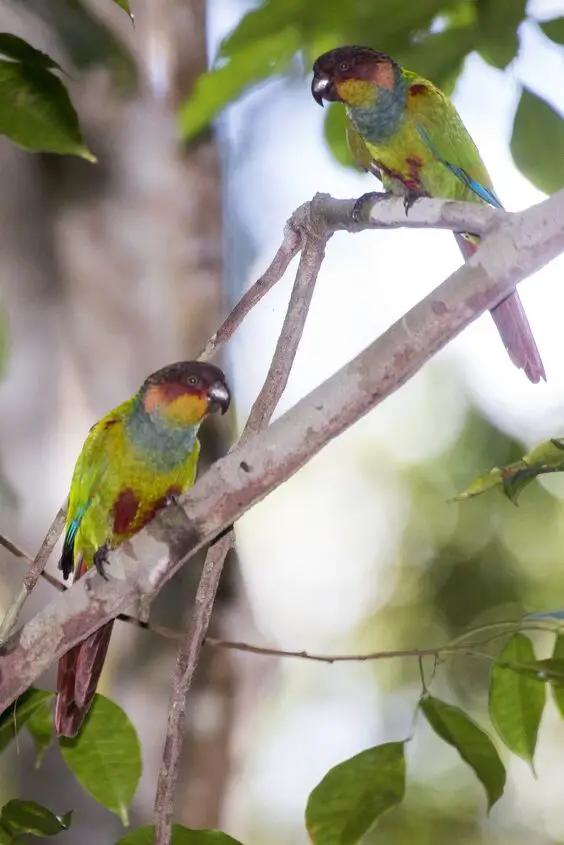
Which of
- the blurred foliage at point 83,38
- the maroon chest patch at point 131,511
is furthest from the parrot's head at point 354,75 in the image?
the maroon chest patch at point 131,511

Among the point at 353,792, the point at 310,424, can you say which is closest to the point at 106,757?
the point at 353,792

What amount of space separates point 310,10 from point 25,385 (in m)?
0.88

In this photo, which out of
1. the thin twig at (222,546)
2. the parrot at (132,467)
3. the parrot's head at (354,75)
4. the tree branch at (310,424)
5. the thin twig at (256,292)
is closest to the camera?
the tree branch at (310,424)

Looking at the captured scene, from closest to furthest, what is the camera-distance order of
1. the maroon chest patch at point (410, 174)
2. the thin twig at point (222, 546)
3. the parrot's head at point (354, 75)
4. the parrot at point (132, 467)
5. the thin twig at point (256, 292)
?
the thin twig at point (222, 546) → the thin twig at point (256, 292) → the parrot at point (132, 467) → the parrot's head at point (354, 75) → the maroon chest patch at point (410, 174)

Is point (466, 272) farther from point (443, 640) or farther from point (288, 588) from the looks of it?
point (443, 640)

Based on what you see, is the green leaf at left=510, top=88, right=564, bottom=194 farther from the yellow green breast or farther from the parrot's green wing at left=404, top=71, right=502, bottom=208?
the yellow green breast

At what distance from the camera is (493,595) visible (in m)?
2.86

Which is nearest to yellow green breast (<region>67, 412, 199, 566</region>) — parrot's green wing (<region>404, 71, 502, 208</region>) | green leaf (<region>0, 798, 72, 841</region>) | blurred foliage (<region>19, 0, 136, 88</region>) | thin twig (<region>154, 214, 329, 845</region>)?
thin twig (<region>154, 214, 329, 845</region>)

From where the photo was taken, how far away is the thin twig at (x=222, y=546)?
85 cm

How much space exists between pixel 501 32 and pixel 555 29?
2.9 inches

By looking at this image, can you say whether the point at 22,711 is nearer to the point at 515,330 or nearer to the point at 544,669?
the point at 544,669

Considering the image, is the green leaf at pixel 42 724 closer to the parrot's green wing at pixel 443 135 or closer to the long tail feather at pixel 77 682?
the long tail feather at pixel 77 682

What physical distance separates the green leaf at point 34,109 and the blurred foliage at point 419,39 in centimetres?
25

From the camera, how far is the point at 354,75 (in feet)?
4.03
